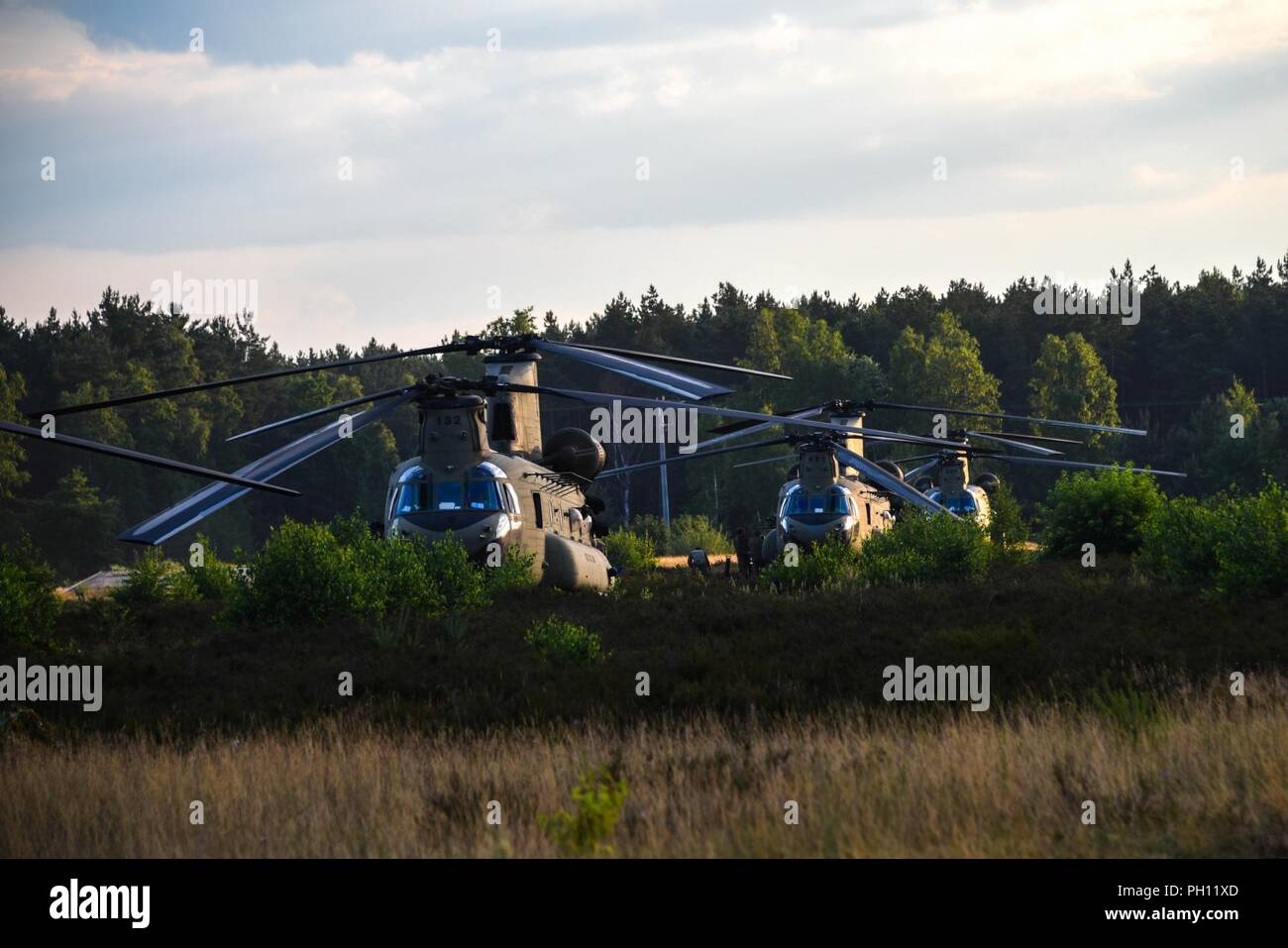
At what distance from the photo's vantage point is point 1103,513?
39469 mm

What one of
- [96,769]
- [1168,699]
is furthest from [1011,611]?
[96,769]

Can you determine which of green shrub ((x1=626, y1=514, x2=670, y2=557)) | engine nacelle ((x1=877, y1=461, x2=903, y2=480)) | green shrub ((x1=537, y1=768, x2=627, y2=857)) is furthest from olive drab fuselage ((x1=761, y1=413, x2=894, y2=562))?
green shrub ((x1=626, y1=514, x2=670, y2=557))

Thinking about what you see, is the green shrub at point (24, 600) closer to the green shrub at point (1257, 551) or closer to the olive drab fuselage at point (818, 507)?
the olive drab fuselage at point (818, 507)

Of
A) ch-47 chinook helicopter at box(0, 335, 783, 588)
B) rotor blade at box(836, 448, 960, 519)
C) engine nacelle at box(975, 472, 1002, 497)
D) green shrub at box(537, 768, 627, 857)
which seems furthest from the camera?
engine nacelle at box(975, 472, 1002, 497)

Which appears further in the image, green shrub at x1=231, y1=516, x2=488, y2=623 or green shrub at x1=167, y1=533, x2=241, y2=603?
green shrub at x1=167, y1=533, x2=241, y2=603

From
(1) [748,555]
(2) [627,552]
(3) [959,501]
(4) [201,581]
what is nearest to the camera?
(4) [201,581]

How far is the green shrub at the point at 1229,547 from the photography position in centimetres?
2315

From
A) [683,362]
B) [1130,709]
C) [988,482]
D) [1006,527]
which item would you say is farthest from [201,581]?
[988,482]

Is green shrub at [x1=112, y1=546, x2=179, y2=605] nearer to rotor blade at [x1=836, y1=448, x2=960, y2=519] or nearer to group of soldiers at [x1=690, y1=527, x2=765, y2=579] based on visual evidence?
group of soldiers at [x1=690, y1=527, x2=765, y2=579]

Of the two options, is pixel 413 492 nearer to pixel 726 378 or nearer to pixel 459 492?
pixel 459 492

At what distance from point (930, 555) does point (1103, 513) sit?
26.2ft

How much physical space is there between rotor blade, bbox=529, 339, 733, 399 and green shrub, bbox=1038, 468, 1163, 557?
19500mm

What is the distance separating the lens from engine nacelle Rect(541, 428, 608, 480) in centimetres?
3141

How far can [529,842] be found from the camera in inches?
378
